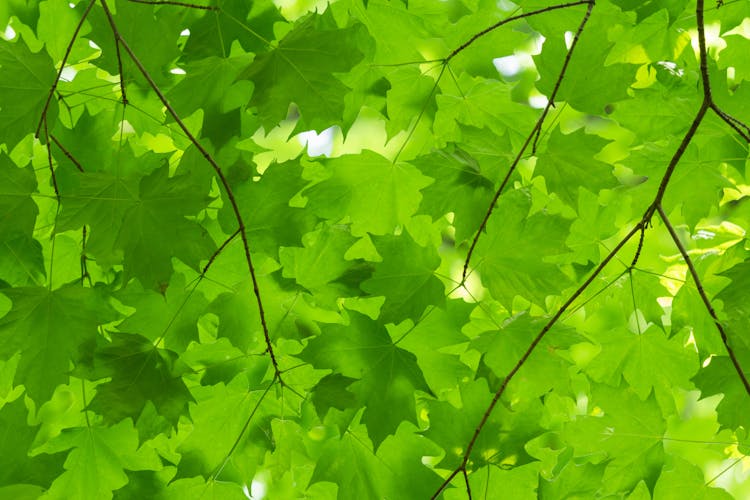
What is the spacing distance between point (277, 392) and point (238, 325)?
0.14 m

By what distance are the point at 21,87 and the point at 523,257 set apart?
82cm

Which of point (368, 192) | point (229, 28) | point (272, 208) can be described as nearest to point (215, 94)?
point (229, 28)

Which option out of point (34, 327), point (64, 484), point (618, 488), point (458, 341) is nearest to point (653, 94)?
point (458, 341)

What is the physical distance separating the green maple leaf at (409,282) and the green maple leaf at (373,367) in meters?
0.07

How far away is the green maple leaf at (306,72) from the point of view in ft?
3.59

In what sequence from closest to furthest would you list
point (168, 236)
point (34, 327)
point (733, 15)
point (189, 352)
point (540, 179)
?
point (168, 236) → point (34, 327) → point (189, 352) → point (733, 15) → point (540, 179)

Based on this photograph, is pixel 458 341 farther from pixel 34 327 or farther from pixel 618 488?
pixel 34 327

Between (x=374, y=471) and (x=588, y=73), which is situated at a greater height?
(x=588, y=73)

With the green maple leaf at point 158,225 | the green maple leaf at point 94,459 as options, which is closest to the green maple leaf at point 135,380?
the green maple leaf at point 158,225

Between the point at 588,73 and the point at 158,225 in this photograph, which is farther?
the point at 588,73

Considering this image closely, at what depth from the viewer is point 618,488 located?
1540 millimetres

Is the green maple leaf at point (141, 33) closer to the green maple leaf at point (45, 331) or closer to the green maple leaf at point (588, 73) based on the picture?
the green maple leaf at point (45, 331)

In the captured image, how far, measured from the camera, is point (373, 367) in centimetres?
128

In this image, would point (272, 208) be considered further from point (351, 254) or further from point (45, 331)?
point (45, 331)
